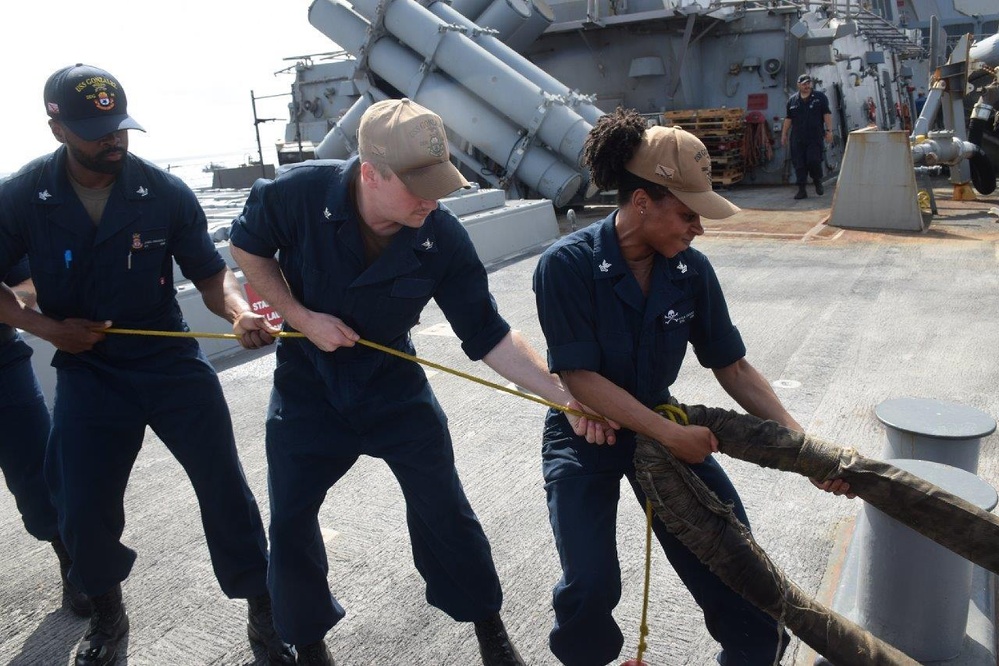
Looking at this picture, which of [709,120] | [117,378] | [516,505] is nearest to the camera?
[117,378]

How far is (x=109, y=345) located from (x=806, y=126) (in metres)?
12.4

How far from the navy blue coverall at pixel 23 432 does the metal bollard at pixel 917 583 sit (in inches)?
119

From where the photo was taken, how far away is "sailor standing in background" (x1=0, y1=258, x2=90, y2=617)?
3135 millimetres

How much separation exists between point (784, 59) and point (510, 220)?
26.9 feet

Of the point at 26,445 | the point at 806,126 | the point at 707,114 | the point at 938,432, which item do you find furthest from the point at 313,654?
the point at 707,114

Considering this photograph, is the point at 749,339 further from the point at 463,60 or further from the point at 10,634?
the point at 463,60

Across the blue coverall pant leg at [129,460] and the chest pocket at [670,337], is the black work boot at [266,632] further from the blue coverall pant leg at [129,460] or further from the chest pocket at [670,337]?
the chest pocket at [670,337]

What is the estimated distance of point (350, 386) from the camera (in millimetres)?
2549

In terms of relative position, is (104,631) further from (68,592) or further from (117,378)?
(117,378)

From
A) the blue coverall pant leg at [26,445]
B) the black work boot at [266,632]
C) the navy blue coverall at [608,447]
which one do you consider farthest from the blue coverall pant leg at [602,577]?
the blue coverall pant leg at [26,445]

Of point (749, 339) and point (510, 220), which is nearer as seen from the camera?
point (749, 339)

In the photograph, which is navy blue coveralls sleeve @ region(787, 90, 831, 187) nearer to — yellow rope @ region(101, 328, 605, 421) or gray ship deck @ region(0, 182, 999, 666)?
gray ship deck @ region(0, 182, 999, 666)

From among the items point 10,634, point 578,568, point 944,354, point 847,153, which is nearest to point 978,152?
point 847,153

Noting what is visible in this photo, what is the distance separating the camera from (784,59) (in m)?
15.2
